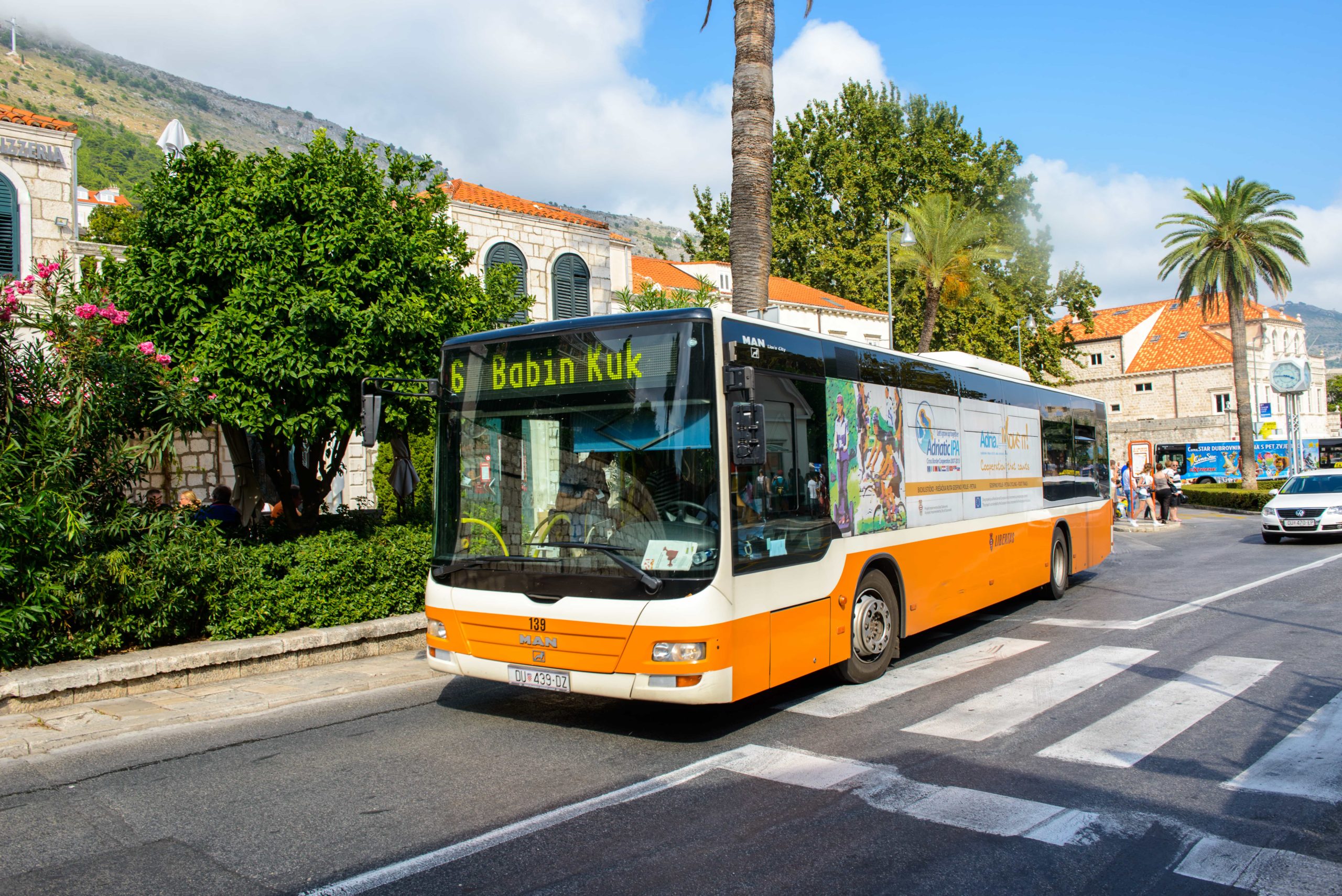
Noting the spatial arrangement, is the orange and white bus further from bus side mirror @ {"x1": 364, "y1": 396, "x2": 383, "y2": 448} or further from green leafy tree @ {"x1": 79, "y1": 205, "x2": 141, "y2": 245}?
green leafy tree @ {"x1": 79, "y1": 205, "x2": 141, "y2": 245}

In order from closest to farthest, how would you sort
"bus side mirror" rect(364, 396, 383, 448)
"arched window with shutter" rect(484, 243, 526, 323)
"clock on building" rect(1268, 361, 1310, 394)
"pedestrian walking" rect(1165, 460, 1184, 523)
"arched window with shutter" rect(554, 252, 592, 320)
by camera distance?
"bus side mirror" rect(364, 396, 383, 448), "arched window with shutter" rect(484, 243, 526, 323), "arched window with shutter" rect(554, 252, 592, 320), "pedestrian walking" rect(1165, 460, 1184, 523), "clock on building" rect(1268, 361, 1310, 394)

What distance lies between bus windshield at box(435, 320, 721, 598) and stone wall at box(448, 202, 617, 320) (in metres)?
15.4

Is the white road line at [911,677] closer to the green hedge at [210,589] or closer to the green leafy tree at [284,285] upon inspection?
the green hedge at [210,589]

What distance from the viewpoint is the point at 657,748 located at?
635cm

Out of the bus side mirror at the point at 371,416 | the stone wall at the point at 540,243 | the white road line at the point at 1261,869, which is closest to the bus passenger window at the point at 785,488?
the bus side mirror at the point at 371,416

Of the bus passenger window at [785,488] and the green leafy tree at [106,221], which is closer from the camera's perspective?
the bus passenger window at [785,488]

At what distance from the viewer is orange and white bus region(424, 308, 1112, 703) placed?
6152 millimetres

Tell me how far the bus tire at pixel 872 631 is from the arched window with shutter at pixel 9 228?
15.4 metres

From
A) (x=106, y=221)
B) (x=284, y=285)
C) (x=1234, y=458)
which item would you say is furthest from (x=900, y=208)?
(x=284, y=285)

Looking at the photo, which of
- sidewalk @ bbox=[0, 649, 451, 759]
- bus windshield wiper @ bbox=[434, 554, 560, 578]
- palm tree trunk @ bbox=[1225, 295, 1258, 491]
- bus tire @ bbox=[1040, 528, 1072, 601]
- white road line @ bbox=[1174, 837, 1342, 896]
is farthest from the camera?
palm tree trunk @ bbox=[1225, 295, 1258, 491]

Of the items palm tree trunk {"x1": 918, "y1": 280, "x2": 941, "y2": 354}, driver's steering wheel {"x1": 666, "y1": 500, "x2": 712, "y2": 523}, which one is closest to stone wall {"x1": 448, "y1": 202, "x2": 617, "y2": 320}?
palm tree trunk {"x1": 918, "y1": 280, "x2": 941, "y2": 354}

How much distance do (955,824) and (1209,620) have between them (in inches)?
308

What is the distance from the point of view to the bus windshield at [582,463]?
6.20 metres

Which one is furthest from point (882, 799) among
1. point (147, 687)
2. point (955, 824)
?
point (147, 687)
